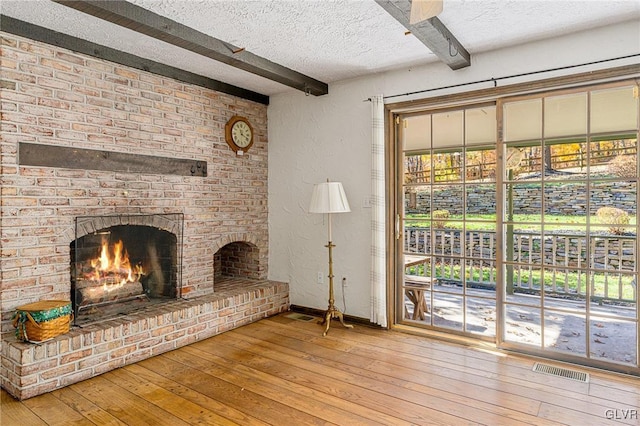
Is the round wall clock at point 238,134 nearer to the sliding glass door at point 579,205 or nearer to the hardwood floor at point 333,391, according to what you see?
the hardwood floor at point 333,391

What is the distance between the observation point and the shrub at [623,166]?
2.92 m

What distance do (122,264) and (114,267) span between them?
3.3 inches

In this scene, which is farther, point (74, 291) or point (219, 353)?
point (219, 353)

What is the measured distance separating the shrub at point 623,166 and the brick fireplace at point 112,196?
3.36 meters

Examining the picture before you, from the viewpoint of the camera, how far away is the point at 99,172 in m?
3.26

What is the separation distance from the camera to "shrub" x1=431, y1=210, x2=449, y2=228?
12.4ft

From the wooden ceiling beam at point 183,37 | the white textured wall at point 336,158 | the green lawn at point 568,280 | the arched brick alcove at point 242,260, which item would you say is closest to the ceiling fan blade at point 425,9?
the wooden ceiling beam at point 183,37

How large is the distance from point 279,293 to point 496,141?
281cm

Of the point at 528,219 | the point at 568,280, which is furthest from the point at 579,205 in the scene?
the point at 568,280

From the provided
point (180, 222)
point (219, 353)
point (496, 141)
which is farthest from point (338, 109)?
point (219, 353)

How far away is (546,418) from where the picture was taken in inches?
91.2

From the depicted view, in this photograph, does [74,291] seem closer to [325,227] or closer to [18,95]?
[18,95]

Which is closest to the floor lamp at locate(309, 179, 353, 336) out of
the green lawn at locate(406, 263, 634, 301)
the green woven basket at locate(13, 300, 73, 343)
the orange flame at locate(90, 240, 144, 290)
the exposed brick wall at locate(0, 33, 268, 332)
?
the green lawn at locate(406, 263, 634, 301)

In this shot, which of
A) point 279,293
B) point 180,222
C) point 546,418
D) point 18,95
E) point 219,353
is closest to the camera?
point 546,418
